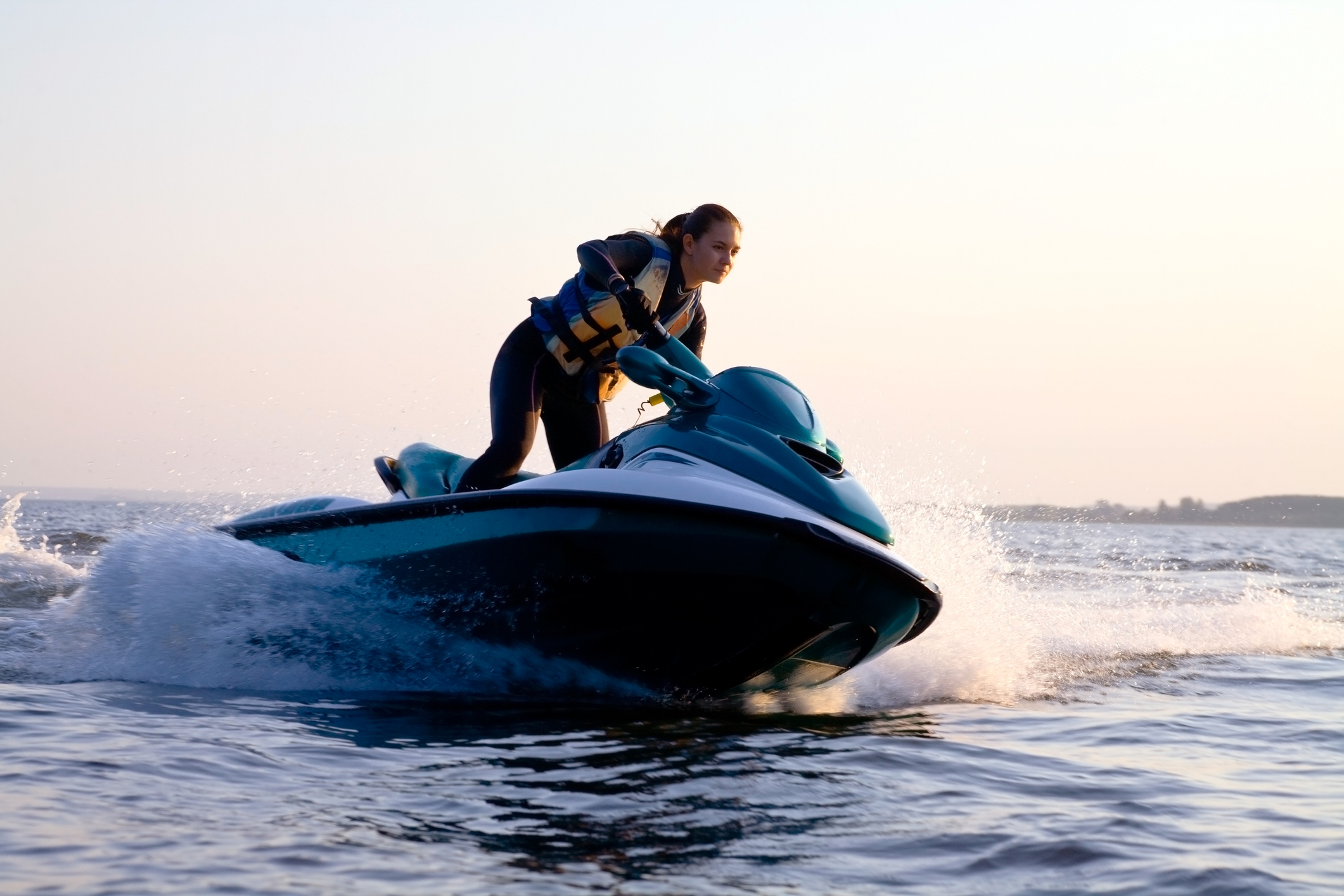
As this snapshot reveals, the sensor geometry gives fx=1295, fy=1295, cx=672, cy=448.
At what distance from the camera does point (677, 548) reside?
12.0ft

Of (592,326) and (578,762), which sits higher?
(592,326)

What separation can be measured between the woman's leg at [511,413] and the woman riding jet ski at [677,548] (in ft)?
1.19

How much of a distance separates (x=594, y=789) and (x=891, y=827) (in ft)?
2.14

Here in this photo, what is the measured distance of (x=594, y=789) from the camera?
2.85 meters

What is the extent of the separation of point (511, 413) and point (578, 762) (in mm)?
1817

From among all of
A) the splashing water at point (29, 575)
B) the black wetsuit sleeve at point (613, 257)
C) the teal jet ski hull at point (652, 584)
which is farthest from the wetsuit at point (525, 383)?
the splashing water at point (29, 575)

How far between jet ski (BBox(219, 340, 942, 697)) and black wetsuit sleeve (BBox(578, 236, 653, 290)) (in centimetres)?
Answer: 37

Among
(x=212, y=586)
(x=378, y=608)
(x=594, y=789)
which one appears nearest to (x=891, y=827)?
(x=594, y=789)

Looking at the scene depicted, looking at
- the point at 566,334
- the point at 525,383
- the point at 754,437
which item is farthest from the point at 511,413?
the point at 754,437

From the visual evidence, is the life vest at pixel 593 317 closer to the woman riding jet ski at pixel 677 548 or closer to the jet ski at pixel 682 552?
the woman riding jet ski at pixel 677 548

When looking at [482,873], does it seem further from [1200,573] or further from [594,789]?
[1200,573]

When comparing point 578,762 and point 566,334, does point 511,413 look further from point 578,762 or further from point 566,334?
point 578,762

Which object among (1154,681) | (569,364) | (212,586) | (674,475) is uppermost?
(569,364)

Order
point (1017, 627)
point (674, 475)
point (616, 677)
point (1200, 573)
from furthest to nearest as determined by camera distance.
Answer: point (1200, 573), point (1017, 627), point (616, 677), point (674, 475)
